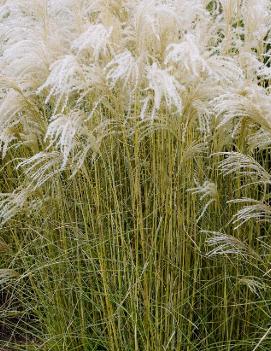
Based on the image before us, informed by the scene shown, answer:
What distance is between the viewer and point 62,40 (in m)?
2.82

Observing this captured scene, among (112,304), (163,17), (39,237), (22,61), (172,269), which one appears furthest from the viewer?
(39,237)

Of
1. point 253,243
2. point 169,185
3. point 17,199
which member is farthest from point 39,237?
point 253,243

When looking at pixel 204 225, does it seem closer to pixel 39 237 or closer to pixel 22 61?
pixel 39 237

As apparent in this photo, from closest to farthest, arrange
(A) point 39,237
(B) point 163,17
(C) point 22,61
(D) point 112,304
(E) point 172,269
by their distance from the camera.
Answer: (B) point 163,17 → (C) point 22,61 → (E) point 172,269 → (D) point 112,304 → (A) point 39,237

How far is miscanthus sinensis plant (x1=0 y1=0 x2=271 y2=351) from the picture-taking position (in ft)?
8.04

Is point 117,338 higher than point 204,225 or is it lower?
lower

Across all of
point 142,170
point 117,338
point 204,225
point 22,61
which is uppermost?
point 22,61

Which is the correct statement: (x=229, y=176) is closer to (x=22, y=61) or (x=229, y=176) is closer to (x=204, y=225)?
(x=204, y=225)

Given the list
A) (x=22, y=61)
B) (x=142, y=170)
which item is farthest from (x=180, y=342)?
(x=22, y=61)

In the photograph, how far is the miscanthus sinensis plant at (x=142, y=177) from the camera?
8.04 feet

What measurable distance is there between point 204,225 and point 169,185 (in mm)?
379

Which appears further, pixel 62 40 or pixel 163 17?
pixel 62 40

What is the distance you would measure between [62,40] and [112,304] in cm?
124

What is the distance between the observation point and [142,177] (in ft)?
9.38
